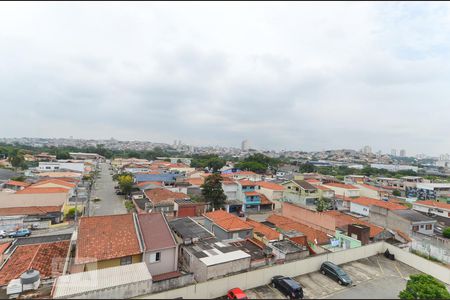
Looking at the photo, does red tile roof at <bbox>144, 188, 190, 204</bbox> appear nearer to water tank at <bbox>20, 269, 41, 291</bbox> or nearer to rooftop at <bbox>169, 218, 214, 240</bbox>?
rooftop at <bbox>169, 218, 214, 240</bbox>

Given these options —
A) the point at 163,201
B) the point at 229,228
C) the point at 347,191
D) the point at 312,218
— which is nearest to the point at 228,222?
the point at 229,228

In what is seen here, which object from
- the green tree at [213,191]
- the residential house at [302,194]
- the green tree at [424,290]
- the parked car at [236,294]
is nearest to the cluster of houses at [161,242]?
the residential house at [302,194]

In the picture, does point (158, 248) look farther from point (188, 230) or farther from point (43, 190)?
point (43, 190)

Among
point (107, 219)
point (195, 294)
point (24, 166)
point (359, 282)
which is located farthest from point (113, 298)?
point (24, 166)

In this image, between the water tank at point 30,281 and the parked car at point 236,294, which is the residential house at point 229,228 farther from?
the water tank at point 30,281

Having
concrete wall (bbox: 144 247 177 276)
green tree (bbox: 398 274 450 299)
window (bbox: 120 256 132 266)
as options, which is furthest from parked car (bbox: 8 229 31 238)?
green tree (bbox: 398 274 450 299)
